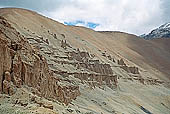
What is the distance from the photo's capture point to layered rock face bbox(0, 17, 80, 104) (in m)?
19.7

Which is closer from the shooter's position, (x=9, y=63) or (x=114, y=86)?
(x=9, y=63)

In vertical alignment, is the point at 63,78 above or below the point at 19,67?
below

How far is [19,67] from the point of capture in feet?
68.5

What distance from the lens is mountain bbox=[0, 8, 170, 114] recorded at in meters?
19.7

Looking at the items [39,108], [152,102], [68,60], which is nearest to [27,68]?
[39,108]

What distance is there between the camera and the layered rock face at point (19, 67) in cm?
1973

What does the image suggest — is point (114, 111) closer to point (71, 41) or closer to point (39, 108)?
point (39, 108)

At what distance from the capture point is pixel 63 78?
39781 millimetres

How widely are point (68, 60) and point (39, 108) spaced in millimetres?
32547

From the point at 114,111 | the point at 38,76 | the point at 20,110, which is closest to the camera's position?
the point at 20,110

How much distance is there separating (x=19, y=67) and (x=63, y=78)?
19088 mm

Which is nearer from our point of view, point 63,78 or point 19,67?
point 19,67

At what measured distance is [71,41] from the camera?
6531 centimetres

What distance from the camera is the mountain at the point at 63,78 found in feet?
64.5
